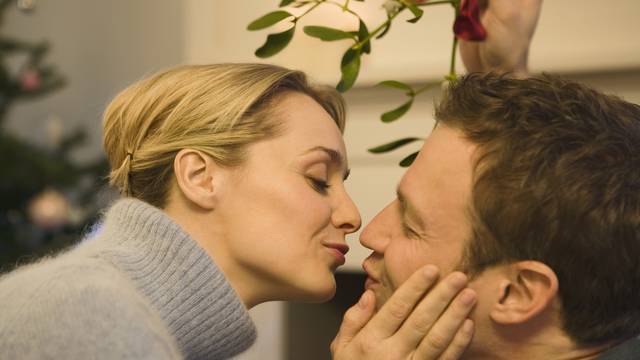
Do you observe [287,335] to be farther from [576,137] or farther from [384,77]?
[576,137]

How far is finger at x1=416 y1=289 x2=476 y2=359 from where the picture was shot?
1218mm

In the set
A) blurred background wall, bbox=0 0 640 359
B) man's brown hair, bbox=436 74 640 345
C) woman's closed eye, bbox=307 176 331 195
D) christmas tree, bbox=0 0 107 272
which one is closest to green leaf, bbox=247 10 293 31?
woman's closed eye, bbox=307 176 331 195

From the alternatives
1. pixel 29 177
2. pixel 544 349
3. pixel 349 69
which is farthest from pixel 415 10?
pixel 29 177

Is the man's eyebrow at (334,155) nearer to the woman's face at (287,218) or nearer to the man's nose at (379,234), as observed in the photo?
the woman's face at (287,218)

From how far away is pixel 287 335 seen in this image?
2703 millimetres

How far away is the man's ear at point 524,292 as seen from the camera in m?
1.17

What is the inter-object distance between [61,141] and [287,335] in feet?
4.66

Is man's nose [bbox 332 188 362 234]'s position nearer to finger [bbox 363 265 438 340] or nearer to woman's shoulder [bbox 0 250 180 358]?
finger [bbox 363 265 438 340]

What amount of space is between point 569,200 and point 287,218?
471 millimetres

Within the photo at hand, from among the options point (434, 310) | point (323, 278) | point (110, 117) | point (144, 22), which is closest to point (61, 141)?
point (144, 22)

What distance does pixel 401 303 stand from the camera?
4.13 ft

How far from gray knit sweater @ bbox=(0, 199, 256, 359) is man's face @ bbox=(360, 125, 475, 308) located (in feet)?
0.81

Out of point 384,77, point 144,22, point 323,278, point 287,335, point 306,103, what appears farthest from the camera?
point 144,22

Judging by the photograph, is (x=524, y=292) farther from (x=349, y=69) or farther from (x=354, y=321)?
(x=349, y=69)
